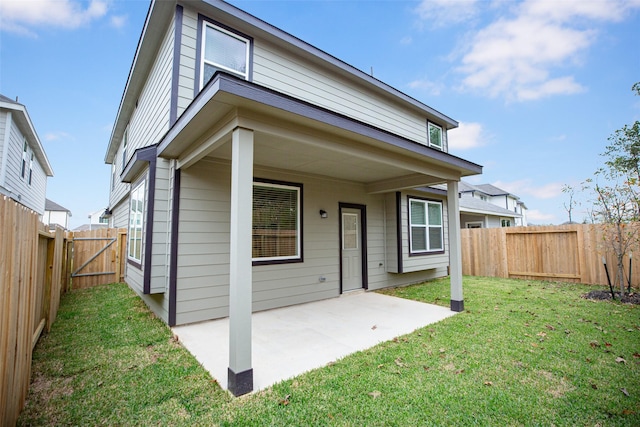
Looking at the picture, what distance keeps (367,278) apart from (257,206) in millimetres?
3602

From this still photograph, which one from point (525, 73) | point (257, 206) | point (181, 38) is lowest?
point (257, 206)

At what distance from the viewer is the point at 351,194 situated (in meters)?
7.32

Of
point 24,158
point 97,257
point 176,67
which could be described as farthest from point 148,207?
point 24,158

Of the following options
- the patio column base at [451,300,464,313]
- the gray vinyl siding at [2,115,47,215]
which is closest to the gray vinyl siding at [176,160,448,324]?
the patio column base at [451,300,464,313]

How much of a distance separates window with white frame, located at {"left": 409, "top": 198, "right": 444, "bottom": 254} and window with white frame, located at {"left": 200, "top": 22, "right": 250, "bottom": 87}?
215 inches

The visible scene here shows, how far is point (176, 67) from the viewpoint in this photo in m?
4.73

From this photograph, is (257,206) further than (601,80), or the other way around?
(601,80)

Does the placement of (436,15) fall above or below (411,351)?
above

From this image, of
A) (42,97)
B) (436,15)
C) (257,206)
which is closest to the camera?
(257,206)

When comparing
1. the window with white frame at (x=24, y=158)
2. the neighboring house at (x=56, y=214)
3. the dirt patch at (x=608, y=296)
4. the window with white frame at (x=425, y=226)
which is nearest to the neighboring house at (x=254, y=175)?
the window with white frame at (x=425, y=226)

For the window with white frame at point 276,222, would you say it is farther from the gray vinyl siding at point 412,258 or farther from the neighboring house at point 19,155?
the neighboring house at point 19,155

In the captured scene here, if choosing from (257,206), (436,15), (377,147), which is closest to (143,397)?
(257,206)

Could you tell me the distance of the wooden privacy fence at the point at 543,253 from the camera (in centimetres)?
798

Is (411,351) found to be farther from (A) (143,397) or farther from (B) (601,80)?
(B) (601,80)
